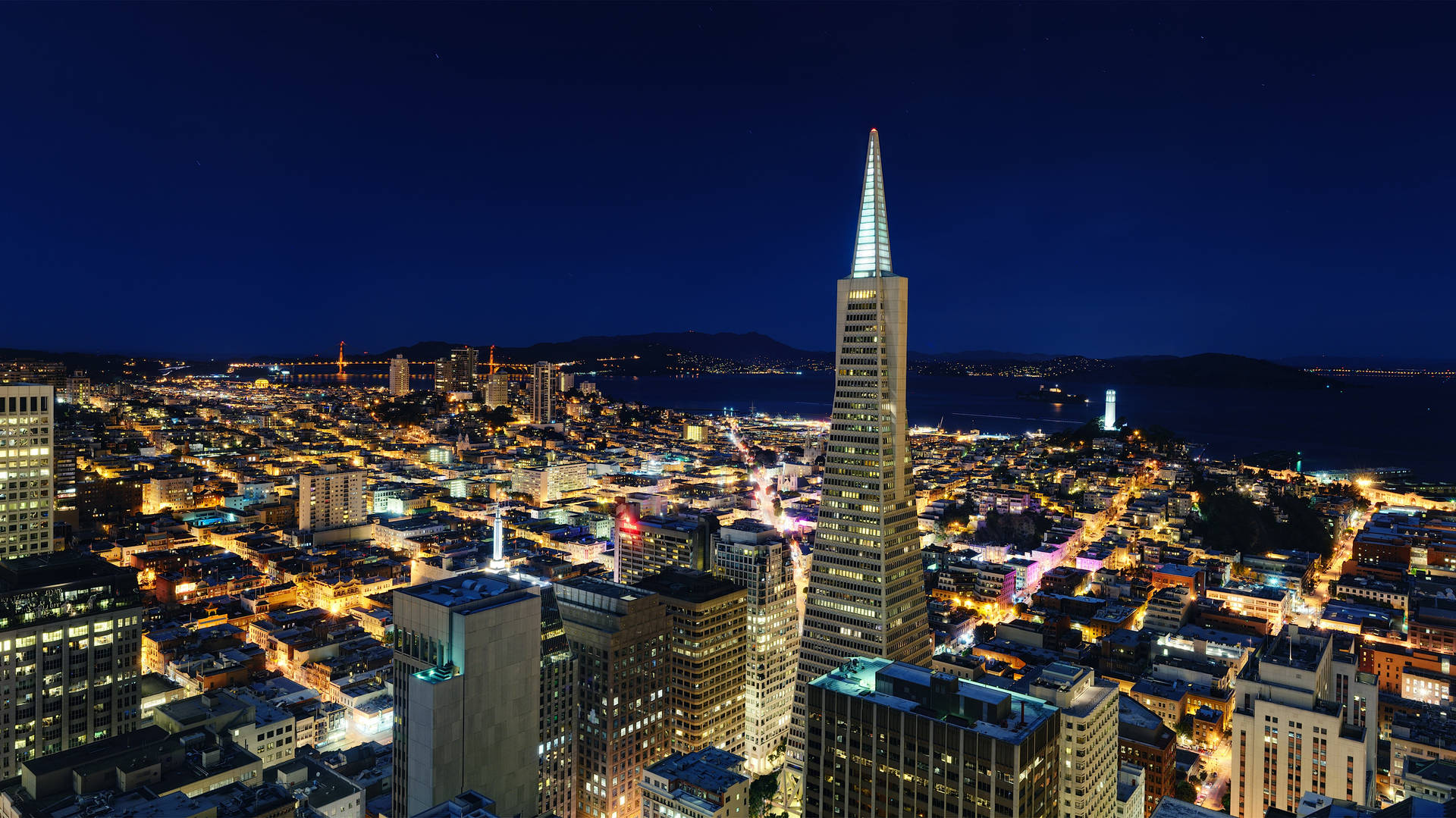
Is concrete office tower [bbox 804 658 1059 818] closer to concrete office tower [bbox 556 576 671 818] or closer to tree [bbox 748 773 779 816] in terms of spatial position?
concrete office tower [bbox 556 576 671 818]

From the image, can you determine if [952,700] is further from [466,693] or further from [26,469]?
[26,469]

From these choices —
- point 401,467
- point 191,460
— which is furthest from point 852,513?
point 191,460

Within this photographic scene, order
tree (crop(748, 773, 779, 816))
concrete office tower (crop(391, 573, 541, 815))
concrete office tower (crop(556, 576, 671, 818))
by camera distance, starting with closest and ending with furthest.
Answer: concrete office tower (crop(391, 573, 541, 815)) → concrete office tower (crop(556, 576, 671, 818)) → tree (crop(748, 773, 779, 816))

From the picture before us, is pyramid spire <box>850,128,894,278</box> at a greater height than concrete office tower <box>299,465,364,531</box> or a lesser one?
greater

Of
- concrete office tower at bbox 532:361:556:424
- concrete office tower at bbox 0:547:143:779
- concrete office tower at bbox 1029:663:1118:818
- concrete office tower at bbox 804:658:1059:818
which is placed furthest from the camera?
concrete office tower at bbox 532:361:556:424

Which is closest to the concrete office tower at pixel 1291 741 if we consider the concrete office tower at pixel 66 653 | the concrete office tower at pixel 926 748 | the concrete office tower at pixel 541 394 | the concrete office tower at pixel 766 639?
the concrete office tower at pixel 926 748

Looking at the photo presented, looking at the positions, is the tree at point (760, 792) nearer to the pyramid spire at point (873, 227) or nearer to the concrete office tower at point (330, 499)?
the pyramid spire at point (873, 227)

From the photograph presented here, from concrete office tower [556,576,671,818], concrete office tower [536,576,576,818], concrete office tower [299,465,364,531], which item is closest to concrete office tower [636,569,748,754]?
concrete office tower [556,576,671,818]
